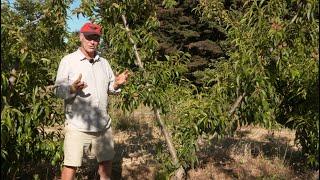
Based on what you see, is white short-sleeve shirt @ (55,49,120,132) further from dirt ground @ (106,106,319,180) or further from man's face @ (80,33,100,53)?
dirt ground @ (106,106,319,180)

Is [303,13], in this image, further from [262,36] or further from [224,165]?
[224,165]

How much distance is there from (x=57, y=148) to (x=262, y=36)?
2.39m

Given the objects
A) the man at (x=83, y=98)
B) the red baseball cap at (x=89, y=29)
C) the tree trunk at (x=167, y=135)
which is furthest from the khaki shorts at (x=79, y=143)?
the red baseball cap at (x=89, y=29)

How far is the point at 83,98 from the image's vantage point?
4.67m

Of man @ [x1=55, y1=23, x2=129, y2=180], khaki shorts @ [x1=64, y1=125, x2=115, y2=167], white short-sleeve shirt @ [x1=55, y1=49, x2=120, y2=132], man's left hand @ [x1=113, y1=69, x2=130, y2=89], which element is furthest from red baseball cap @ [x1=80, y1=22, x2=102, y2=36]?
khaki shorts @ [x1=64, y1=125, x2=115, y2=167]

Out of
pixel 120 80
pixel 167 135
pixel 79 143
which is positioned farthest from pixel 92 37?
pixel 167 135

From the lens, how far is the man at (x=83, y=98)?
4625mm

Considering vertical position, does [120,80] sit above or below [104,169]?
above

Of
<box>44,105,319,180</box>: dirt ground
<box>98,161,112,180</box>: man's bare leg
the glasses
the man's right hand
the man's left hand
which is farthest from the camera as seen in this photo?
<box>44,105,319,180</box>: dirt ground

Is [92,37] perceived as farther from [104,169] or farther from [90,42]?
[104,169]

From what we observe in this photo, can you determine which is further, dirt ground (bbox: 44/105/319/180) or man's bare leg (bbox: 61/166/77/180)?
dirt ground (bbox: 44/105/319/180)

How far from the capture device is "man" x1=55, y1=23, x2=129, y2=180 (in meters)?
4.62

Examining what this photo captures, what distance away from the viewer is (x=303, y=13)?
13.4ft

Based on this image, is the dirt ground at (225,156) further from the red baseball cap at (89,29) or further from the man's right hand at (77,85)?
the red baseball cap at (89,29)
